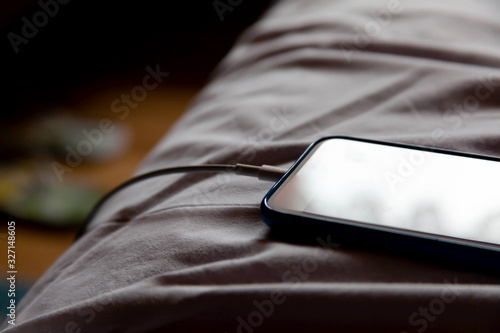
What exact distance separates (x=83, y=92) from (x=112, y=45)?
27 centimetres

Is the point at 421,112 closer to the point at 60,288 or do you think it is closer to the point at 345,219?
the point at 345,219

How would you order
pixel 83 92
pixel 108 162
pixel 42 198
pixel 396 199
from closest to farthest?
pixel 396 199, pixel 42 198, pixel 108 162, pixel 83 92

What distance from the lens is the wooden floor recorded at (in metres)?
1.09

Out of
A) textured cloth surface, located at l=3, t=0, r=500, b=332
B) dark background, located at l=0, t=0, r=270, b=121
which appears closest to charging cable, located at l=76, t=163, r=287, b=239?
textured cloth surface, located at l=3, t=0, r=500, b=332

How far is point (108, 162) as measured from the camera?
138 cm

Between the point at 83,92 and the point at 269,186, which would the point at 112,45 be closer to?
the point at 83,92

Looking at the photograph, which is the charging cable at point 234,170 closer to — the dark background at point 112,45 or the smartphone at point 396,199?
the smartphone at point 396,199

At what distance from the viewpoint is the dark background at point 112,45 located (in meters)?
1.70

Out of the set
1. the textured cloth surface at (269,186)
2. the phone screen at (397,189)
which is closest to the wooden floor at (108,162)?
the textured cloth surface at (269,186)

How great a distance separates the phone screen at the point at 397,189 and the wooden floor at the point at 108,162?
81 centimetres

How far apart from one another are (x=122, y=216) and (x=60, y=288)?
0.28 ft

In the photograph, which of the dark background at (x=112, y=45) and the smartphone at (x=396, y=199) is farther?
the dark background at (x=112, y=45)

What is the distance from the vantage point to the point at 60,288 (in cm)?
39

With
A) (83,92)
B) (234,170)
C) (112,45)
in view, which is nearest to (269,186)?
(234,170)
